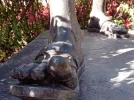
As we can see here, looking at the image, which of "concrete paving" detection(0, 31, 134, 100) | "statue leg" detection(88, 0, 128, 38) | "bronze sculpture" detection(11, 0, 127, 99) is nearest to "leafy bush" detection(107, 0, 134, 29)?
"statue leg" detection(88, 0, 128, 38)

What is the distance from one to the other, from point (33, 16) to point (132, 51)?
1.27 meters

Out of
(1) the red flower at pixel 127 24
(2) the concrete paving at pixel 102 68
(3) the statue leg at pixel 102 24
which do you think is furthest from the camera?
(1) the red flower at pixel 127 24

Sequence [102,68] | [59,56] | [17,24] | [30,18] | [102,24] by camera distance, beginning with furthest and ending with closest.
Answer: [30,18] < [17,24] < [102,24] < [102,68] < [59,56]

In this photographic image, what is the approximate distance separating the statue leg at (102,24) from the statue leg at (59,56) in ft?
3.34

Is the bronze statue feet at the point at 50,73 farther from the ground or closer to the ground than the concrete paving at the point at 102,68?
farther from the ground

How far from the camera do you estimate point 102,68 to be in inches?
74.1

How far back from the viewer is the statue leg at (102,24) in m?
2.71

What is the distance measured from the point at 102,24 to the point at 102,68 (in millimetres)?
949

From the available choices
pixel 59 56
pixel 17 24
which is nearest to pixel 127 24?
pixel 17 24

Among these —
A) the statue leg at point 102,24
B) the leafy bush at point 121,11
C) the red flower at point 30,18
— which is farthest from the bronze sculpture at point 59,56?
the leafy bush at point 121,11

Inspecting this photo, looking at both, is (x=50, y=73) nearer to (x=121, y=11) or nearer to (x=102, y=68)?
(x=102, y=68)

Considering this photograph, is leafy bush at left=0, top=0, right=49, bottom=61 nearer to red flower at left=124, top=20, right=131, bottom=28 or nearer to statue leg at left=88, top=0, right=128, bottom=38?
statue leg at left=88, top=0, right=128, bottom=38

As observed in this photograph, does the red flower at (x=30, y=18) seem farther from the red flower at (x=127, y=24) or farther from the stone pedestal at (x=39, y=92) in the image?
the stone pedestal at (x=39, y=92)

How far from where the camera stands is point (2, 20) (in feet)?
9.95
